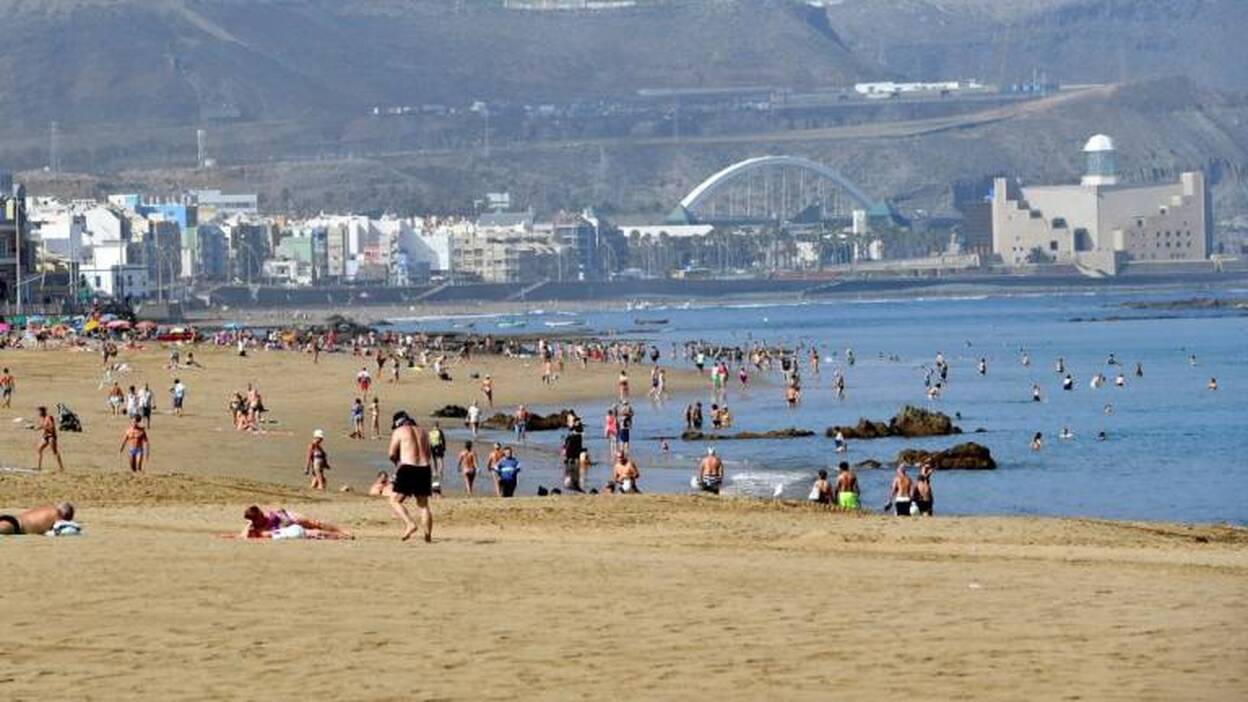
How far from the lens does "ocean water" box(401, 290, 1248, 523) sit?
113 ft

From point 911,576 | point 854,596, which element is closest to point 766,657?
point 854,596

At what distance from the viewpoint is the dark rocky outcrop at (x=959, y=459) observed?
38000 mm

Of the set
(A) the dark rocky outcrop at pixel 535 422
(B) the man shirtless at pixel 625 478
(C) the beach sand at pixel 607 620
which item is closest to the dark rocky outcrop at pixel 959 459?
(B) the man shirtless at pixel 625 478

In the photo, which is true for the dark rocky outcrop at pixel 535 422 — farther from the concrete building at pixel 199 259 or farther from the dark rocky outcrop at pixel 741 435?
the concrete building at pixel 199 259

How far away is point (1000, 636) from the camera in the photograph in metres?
14.0

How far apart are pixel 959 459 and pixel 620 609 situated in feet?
78.5

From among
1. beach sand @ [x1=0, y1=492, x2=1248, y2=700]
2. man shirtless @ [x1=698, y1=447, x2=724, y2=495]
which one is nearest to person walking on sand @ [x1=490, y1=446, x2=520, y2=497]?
man shirtless @ [x1=698, y1=447, x2=724, y2=495]

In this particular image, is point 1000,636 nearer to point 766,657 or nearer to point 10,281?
point 766,657

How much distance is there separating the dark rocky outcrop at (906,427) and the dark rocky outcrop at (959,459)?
21.0 ft

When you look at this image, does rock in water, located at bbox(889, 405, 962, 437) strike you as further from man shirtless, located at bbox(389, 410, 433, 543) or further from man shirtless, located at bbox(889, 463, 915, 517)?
man shirtless, located at bbox(389, 410, 433, 543)

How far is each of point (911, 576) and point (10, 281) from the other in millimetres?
88714

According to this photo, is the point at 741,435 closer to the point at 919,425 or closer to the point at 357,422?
the point at 919,425

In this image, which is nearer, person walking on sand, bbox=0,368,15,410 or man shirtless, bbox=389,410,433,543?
man shirtless, bbox=389,410,433,543

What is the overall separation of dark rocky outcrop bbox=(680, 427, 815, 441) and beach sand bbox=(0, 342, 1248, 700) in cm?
2210
